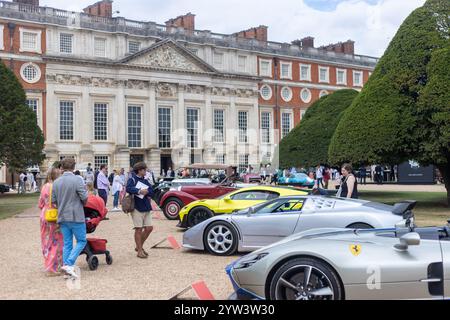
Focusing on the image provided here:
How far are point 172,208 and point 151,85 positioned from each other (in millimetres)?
34355

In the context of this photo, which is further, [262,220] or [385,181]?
[385,181]

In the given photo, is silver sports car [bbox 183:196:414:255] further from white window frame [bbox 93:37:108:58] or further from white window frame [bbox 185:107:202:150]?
white window frame [bbox 185:107:202:150]

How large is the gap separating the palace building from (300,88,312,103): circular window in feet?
0.38

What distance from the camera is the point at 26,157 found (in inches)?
1328

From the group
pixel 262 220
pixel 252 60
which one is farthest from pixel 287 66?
pixel 262 220

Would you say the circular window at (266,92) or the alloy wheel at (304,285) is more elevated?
the circular window at (266,92)

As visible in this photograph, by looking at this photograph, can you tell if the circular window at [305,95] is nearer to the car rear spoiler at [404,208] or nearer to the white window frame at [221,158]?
the white window frame at [221,158]

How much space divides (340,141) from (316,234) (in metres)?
17.5

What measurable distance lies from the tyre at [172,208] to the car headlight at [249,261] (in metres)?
11.6

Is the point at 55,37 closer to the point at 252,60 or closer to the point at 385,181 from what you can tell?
the point at 252,60

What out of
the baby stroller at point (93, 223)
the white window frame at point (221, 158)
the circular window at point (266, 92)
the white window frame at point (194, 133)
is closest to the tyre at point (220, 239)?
the baby stroller at point (93, 223)

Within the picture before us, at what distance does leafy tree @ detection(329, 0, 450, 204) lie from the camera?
2056 centimetres

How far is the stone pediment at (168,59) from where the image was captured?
49.8 m

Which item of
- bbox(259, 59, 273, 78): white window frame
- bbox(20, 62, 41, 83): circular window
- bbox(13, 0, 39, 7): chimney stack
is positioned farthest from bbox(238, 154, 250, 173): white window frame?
bbox(13, 0, 39, 7): chimney stack
